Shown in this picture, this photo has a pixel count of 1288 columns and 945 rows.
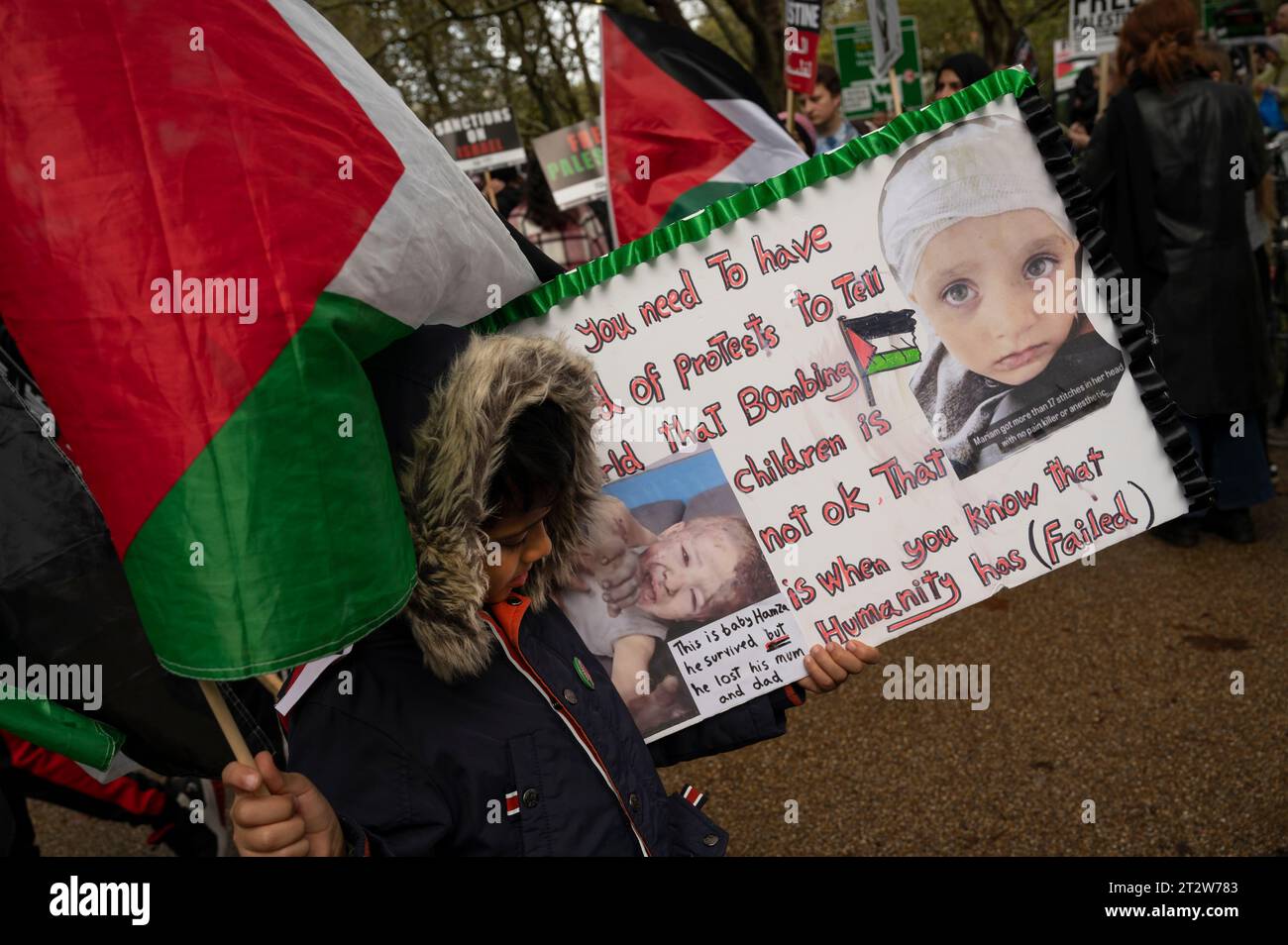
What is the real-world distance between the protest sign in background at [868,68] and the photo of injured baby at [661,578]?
712 cm

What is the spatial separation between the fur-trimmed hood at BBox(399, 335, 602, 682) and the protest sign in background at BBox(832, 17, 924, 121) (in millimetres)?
7494

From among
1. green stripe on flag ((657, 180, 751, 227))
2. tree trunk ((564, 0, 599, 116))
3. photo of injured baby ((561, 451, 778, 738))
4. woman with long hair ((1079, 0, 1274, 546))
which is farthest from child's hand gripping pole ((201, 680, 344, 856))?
tree trunk ((564, 0, 599, 116))

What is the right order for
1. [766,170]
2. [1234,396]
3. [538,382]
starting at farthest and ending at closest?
[1234,396] < [766,170] < [538,382]

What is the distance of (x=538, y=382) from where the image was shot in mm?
1665

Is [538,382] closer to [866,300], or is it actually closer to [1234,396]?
[866,300]

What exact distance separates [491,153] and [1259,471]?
7.41 meters

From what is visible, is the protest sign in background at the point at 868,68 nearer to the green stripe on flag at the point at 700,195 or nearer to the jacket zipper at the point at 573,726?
the green stripe on flag at the point at 700,195

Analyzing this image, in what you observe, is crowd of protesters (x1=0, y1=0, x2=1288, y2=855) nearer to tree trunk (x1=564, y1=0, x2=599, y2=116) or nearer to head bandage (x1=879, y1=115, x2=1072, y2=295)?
head bandage (x1=879, y1=115, x2=1072, y2=295)

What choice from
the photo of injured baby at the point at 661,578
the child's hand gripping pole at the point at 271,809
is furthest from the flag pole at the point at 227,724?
the photo of injured baby at the point at 661,578

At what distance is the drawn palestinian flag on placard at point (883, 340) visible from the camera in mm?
2020

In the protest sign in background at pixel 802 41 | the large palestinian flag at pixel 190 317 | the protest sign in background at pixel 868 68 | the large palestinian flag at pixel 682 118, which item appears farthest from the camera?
the protest sign in background at pixel 868 68

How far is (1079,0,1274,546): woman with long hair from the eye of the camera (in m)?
4.82

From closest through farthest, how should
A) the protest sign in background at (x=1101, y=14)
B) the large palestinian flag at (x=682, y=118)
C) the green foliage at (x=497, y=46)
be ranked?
the large palestinian flag at (x=682, y=118), the protest sign in background at (x=1101, y=14), the green foliage at (x=497, y=46)
